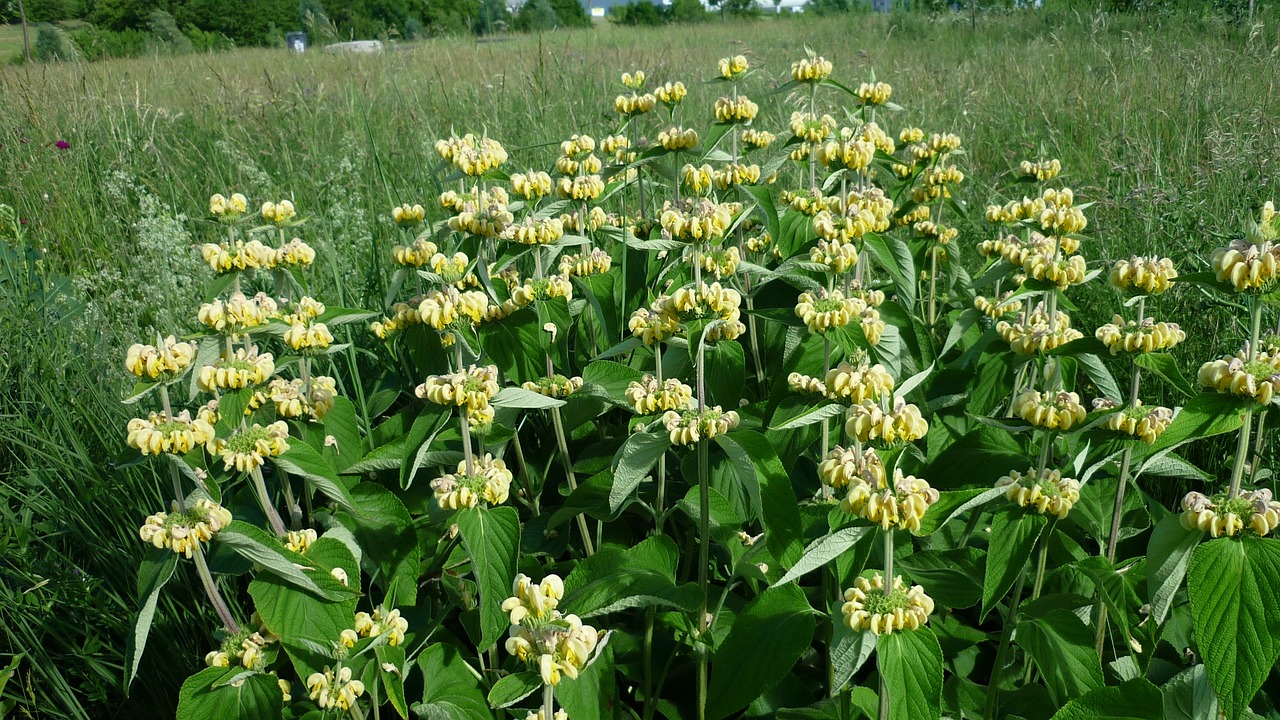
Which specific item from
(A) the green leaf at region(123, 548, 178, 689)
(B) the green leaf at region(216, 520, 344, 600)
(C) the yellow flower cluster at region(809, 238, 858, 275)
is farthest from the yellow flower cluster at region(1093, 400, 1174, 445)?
(A) the green leaf at region(123, 548, 178, 689)

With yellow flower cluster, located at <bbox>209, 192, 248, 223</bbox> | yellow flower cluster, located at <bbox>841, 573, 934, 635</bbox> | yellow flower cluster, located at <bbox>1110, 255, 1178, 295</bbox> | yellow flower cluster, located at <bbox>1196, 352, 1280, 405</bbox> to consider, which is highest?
yellow flower cluster, located at <bbox>209, 192, 248, 223</bbox>

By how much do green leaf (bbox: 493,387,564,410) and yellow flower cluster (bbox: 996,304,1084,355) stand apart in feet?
3.42

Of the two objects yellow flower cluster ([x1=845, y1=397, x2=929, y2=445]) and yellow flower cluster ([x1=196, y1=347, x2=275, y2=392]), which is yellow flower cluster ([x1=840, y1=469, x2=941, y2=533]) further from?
yellow flower cluster ([x1=196, y1=347, x2=275, y2=392])

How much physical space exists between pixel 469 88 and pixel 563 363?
6067 mm

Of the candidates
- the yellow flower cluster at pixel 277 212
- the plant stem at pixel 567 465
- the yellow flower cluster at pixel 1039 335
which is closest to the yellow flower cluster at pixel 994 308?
the yellow flower cluster at pixel 1039 335

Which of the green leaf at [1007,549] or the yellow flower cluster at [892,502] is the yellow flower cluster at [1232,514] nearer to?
the green leaf at [1007,549]

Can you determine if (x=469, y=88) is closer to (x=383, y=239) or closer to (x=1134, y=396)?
(x=383, y=239)

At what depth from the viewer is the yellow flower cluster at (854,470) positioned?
1.41m

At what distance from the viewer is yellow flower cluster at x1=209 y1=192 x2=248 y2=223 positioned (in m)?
2.38

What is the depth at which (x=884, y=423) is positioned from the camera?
1.48 meters

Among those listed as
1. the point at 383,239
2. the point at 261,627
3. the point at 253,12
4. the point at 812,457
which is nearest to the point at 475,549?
the point at 261,627

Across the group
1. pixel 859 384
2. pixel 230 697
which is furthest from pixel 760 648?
pixel 230 697

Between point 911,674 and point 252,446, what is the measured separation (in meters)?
1.30

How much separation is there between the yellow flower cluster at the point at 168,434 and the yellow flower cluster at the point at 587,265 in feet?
3.86
